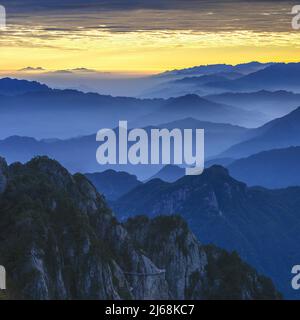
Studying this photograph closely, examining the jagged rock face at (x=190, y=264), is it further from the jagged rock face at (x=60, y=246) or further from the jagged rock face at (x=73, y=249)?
the jagged rock face at (x=60, y=246)

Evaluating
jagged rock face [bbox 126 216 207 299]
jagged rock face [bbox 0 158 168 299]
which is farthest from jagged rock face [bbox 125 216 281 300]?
jagged rock face [bbox 0 158 168 299]

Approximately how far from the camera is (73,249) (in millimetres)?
87562

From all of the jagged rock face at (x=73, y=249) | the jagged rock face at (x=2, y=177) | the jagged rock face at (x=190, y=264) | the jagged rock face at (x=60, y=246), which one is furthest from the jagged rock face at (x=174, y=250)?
the jagged rock face at (x=2, y=177)

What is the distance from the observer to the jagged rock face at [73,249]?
263ft

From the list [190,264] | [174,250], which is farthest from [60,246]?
[190,264]

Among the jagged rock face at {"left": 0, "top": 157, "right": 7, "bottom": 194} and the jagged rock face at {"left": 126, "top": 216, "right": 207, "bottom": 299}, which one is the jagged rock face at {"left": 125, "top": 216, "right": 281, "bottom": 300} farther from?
the jagged rock face at {"left": 0, "top": 157, "right": 7, "bottom": 194}

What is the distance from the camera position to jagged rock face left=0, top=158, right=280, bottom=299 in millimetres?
80250

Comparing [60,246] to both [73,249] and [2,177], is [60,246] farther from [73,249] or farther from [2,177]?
[2,177]

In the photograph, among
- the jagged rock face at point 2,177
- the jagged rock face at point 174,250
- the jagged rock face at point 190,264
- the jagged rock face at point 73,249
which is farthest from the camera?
the jagged rock face at point 190,264

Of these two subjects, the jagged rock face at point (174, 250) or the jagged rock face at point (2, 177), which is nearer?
the jagged rock face at point (2, 177)
